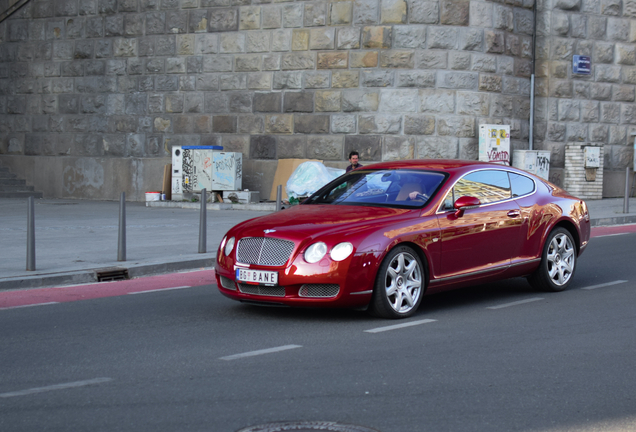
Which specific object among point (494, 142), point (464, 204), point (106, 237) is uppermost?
point (494, 142)

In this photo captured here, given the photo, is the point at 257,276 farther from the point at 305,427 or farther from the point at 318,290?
the point at 305,427

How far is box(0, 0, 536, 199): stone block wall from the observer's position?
21.2 meters

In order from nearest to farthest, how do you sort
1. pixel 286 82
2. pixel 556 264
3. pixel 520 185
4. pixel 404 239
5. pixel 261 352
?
1. pixel 261 352
2. pixel 404 239
3. pixel 520 185
4. pixel 556 264
5. pixel 286 82

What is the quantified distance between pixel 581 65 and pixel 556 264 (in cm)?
1567

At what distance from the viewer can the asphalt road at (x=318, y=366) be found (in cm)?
479

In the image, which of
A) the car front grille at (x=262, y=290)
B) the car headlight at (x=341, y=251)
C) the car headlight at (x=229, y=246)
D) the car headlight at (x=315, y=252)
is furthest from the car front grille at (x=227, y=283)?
the car headlight at (x=341, y=251)

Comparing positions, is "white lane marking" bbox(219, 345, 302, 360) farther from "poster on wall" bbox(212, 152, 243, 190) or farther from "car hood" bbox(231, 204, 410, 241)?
"poster on wall" bbox(212, 152, 243, 190)

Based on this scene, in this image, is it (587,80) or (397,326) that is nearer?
(397,326)

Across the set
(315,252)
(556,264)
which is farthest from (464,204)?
(556,264)

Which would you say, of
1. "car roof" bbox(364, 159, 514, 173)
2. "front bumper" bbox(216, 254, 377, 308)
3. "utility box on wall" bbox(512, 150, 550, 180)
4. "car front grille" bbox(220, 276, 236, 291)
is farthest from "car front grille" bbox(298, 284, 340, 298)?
"utility box on wall" bbox(512, 150, 550, 180)

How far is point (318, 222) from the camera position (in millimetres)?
7668

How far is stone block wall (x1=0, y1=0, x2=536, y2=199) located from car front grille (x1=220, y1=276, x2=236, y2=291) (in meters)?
13.7

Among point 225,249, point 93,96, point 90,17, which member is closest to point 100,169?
point 93,96

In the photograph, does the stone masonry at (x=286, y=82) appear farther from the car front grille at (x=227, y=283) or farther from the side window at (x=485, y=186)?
the car front grille at (x=227, y=283)
